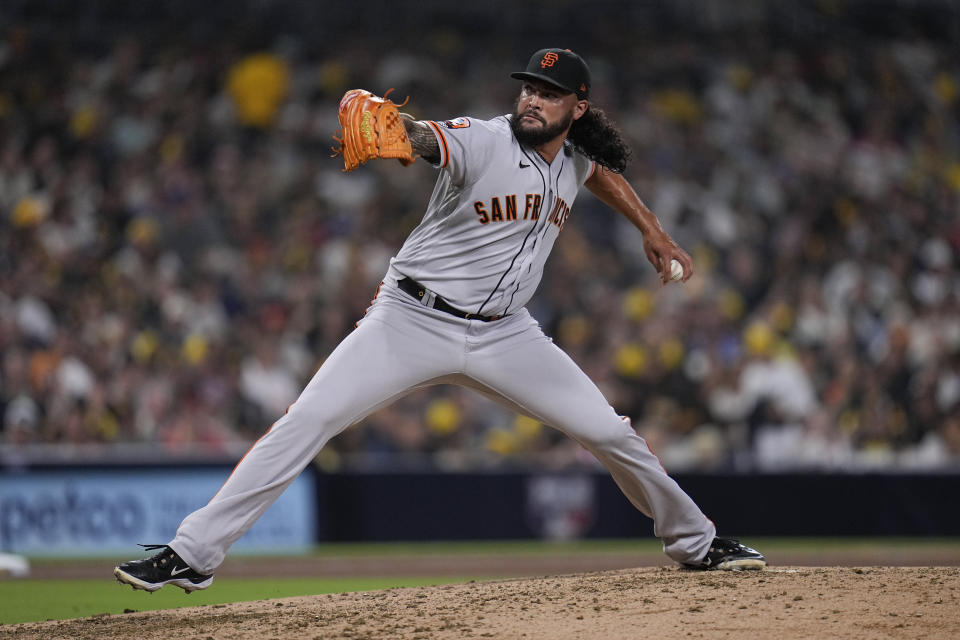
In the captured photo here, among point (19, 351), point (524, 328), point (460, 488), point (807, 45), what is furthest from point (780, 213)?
point (524, 328)

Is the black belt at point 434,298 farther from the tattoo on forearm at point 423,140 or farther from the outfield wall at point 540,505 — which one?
the outfield wall at point 540,505

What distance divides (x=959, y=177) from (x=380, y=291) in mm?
11749

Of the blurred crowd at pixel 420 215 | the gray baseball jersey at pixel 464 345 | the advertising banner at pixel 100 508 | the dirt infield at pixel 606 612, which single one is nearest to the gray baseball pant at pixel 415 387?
the gray baseball jersey at pixel 464 345

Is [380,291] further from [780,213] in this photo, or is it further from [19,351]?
[780,213]

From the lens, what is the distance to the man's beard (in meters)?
4.85

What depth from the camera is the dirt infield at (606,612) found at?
4297 millimetres

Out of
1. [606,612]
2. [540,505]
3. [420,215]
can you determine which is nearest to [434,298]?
[606,612]

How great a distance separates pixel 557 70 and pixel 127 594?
15.8 feet

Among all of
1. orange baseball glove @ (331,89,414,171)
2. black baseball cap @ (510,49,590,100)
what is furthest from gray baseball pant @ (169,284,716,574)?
black baseball cap @ (510,49,590,100)

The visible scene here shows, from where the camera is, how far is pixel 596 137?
5.25 m

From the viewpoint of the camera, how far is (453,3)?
52.3 feet

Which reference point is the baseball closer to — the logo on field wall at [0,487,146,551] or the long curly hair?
the long curly hair

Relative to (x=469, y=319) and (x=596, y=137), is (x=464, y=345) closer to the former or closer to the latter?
(x=469, y=319)

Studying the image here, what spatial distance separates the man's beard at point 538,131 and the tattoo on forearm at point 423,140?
1.62 ft
